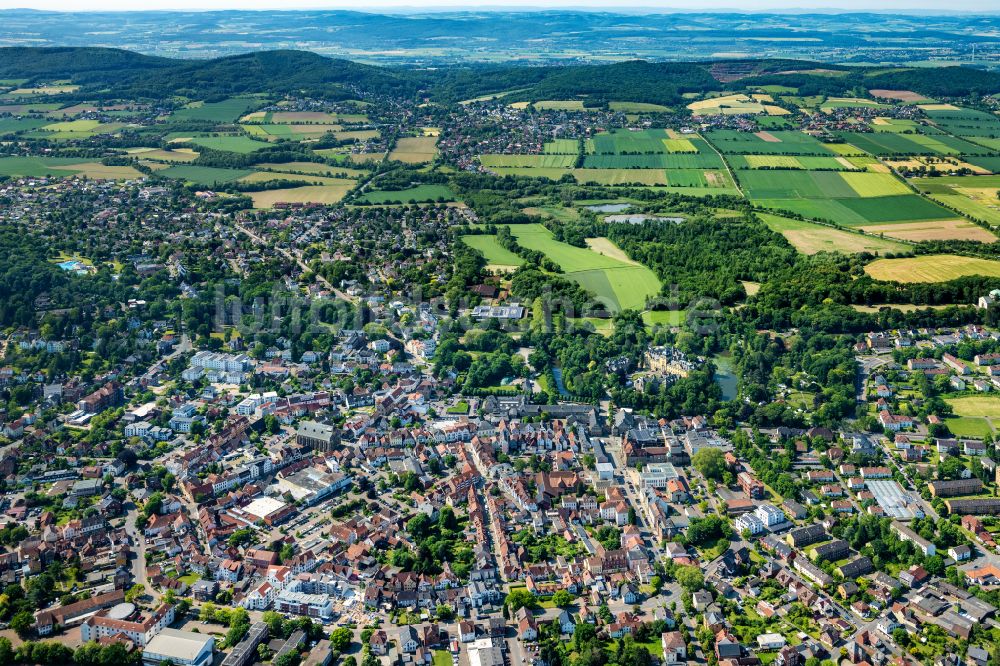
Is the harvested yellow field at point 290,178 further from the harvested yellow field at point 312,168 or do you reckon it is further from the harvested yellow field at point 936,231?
the harvested yellow field at point 936,231

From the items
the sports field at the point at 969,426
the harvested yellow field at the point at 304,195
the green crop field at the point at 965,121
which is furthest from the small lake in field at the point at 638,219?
the green crop field at the point at 965,121

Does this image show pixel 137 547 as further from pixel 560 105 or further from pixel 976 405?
pixel 560 105

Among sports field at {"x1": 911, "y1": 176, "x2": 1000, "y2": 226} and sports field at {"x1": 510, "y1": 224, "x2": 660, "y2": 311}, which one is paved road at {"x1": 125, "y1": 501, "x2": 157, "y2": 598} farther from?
sports field at {"x1": 911, "y1": 176, "x2": 1000, "y2": 226}

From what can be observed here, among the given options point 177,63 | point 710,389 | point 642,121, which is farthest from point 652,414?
point 177,63

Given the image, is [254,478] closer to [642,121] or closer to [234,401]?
[234,401]

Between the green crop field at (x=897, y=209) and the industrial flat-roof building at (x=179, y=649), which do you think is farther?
Result: the green crop field at (x=897, y=209)

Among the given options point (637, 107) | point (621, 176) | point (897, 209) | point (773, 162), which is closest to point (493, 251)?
point (621, 176)
